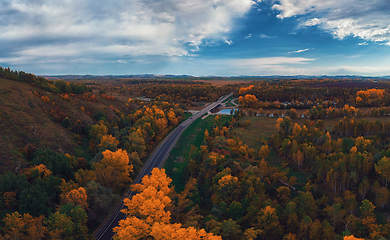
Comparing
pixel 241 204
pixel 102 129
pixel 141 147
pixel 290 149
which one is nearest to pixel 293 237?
pixel 241 204

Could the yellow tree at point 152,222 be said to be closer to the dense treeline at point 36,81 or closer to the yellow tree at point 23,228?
the yellow tree at point 23,228

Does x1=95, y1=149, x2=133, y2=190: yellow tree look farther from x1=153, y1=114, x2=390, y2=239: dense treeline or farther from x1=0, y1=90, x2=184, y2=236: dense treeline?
x1=153, y1=114, x2=390, y2=239: dense treeline

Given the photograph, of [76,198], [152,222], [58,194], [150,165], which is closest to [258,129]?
[150,165]

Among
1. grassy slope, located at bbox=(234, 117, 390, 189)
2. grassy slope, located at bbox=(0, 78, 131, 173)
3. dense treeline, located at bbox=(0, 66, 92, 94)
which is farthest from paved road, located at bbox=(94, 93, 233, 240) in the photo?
dense treeline, located at bbox=(0, 66, 92, 94)

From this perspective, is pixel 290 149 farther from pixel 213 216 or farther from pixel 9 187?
pixel 9 187

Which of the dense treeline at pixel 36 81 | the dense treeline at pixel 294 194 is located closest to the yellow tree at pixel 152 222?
the dense treeline at pixel 294 194

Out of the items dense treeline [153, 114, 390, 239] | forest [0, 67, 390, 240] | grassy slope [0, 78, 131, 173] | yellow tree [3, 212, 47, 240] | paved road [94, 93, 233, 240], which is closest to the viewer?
yellow tree [3, 212, 47, 240]
